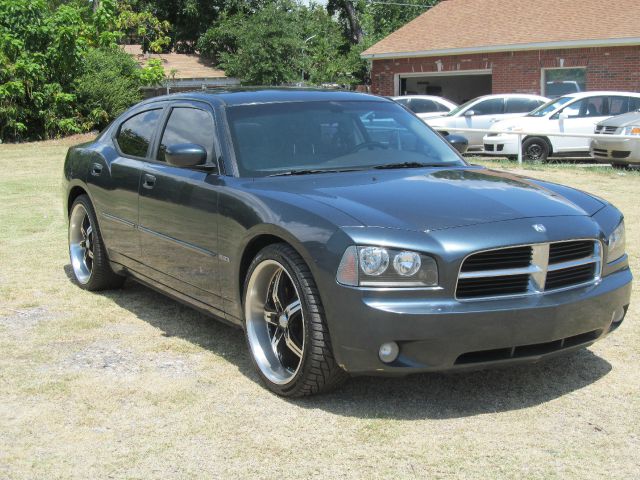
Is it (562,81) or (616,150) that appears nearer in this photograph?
(616,150)

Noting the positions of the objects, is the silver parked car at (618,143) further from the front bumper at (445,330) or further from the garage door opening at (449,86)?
the garage door opening at (449,86)

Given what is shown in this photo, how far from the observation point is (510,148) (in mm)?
19672

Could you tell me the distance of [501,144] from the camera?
1980 cm

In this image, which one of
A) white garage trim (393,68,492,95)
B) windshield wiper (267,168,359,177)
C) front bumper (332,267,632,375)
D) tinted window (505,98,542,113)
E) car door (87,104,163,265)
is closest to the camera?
front bumper (332,267,632,375)

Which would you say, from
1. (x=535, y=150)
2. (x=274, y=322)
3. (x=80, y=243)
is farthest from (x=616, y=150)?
(x=274, y=322)

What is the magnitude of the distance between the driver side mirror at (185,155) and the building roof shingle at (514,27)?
999 inches

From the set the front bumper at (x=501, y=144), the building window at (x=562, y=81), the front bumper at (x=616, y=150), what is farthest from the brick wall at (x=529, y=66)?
the front bumper at (x=616, y=150)

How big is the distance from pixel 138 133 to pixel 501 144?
14.1 meters

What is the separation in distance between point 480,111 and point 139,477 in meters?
20.0

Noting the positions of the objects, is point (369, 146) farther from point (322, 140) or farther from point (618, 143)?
point (618, 143)

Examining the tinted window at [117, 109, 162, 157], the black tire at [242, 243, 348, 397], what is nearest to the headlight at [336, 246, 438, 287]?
the black tire at [242, 243, 348, 397]

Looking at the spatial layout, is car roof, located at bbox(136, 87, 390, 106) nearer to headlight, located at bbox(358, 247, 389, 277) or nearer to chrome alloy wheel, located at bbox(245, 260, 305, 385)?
chrome alloy wheel, located at bbox(245, 260, 305, 385)

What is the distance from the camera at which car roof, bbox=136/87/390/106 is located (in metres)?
5.89

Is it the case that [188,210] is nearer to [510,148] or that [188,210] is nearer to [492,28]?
[510,148]
